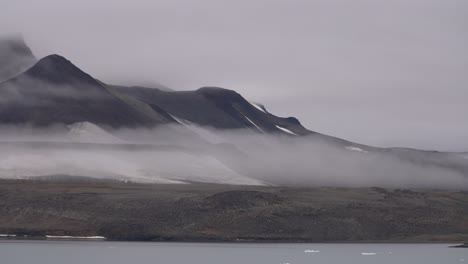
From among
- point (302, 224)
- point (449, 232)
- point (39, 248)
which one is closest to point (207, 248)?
point (39, 248)

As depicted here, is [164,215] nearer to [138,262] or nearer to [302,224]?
[302,224]

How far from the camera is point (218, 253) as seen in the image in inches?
5069

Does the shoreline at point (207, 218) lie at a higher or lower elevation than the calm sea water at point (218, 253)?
higher

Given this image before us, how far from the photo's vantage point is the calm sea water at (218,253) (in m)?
112

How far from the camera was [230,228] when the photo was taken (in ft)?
547

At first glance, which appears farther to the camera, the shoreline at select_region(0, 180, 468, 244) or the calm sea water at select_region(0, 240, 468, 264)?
the shoreline at select_region(0, 180, 468, 244)

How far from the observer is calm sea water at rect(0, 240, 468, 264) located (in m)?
112

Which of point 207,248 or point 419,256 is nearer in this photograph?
point 419,256

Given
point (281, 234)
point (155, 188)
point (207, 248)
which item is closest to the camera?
point (207, 248)

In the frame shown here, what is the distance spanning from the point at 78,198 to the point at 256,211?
95.7 feet

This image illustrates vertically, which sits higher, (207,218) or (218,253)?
(207,218)

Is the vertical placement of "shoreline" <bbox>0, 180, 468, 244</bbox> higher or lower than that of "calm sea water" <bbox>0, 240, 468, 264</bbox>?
higher

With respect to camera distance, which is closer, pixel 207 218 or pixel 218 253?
pixel 218 253

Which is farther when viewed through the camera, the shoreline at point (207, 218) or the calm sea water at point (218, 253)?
the shoreline at point (207, 218)
